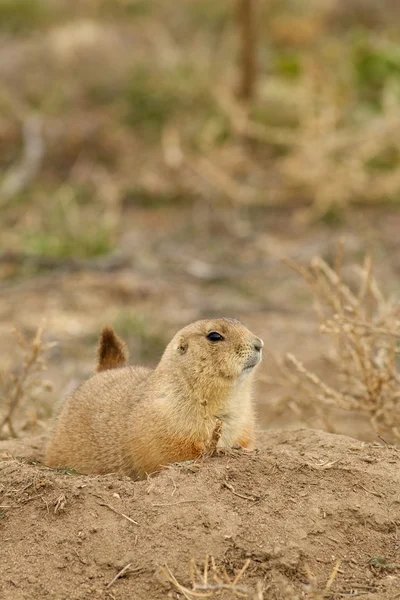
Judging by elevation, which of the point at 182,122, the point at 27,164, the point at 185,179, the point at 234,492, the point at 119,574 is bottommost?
the point at 119,574

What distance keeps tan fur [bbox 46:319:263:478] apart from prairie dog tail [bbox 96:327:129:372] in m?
0.50

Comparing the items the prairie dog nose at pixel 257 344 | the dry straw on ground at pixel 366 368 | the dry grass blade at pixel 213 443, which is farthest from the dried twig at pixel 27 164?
the dry grass blade at pixel 213 443

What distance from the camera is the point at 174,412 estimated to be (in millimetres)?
4129

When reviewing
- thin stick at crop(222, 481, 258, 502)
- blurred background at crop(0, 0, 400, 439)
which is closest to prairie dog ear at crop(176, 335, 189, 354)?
thin stick at crop(222, 481, 258, 502)

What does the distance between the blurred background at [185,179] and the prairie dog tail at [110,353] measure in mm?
924

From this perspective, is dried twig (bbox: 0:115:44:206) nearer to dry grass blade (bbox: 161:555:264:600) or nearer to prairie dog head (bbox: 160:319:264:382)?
prairie dog head (bbox: 160:319:264:382)

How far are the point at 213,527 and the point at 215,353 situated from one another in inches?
41.5

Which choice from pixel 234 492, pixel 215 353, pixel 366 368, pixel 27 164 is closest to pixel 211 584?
pixel 234 492

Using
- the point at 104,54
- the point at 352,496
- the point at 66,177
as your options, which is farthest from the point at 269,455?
the point at 104,54

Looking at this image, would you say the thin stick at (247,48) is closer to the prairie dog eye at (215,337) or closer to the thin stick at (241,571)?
the prairie dog eye at (215,337)

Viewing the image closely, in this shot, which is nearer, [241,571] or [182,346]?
[241,571]

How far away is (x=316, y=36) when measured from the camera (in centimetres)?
1609

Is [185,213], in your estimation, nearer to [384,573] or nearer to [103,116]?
[103,116]

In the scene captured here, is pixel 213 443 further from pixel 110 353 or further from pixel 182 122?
pixel 182 122
